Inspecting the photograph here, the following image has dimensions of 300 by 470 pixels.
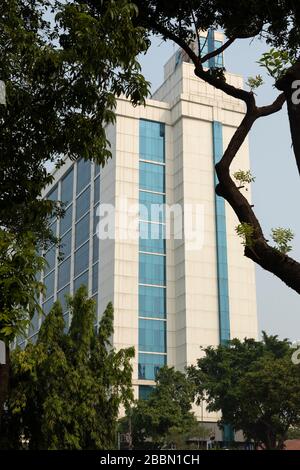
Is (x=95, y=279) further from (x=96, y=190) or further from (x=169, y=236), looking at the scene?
(x=96, y=190)

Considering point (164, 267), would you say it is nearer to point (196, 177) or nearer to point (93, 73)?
point (196, 177)

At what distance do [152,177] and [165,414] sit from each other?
35.0 m

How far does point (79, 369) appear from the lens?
20328 mm

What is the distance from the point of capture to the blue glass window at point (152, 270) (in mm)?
69875

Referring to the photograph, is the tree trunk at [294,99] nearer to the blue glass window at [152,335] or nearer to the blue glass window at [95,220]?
the blue glass window at [152,335]

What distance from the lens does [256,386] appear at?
41.0 m

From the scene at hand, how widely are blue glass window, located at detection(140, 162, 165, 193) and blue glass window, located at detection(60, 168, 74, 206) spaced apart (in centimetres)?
1647

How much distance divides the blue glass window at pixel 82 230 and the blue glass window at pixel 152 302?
12843mm

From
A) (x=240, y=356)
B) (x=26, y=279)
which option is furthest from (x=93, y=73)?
(x=240, y=356)

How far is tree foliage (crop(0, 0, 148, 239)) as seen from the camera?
21.6 ft

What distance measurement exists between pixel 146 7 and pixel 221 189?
11.2ft

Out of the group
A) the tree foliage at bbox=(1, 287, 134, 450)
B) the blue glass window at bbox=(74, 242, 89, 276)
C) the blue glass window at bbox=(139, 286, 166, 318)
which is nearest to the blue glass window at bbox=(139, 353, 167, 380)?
the blue glass window at bbox=(139, 286, 166, 318)

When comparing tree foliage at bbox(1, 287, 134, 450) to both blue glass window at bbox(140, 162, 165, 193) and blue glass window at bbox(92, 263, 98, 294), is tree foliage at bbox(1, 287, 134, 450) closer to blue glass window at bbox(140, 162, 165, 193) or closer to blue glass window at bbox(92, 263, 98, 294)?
blue glass window at bbox(92, 263, 98, 294)

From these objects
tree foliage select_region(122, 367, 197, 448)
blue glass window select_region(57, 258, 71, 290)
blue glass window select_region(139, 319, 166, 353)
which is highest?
blue glass window select_region(57, 258, 71, 290)
